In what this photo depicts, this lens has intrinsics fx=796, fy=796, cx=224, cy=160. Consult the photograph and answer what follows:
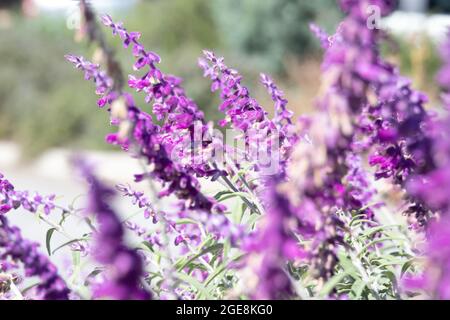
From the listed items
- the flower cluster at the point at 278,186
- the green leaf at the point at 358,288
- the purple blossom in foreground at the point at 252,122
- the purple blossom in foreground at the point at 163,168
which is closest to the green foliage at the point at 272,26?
the flower cluster at the point at 278,186

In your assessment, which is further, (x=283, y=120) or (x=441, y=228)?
(x=283, y=120)

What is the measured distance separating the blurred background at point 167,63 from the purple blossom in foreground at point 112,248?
802cm

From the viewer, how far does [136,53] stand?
2.13m

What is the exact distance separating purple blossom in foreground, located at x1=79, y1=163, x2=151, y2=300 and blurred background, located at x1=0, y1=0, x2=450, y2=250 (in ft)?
26.3

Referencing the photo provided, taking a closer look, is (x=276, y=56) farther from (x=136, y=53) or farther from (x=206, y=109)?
(x=136, y=53)

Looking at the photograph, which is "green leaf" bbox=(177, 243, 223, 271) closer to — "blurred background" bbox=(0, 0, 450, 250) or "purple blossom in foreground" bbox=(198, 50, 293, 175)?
"purple blossom in foreground" bbox=(198, 50, 293, 175)

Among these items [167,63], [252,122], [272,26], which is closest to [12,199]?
[252,122]

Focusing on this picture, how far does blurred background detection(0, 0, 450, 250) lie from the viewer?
12.4 m

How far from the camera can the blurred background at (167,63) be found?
40.6 ft

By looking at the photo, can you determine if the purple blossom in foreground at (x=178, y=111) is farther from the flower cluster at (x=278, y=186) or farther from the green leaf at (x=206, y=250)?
the green leaf at (x=206, y=250)

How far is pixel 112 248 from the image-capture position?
138 cm

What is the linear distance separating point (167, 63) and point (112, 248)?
40.2ft

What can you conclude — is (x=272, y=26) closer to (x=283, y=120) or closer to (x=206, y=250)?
(x=283, y=120)

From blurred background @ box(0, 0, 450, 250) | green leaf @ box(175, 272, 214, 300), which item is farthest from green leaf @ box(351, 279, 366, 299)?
blurred background @ box(0, 0, 450, 250)
